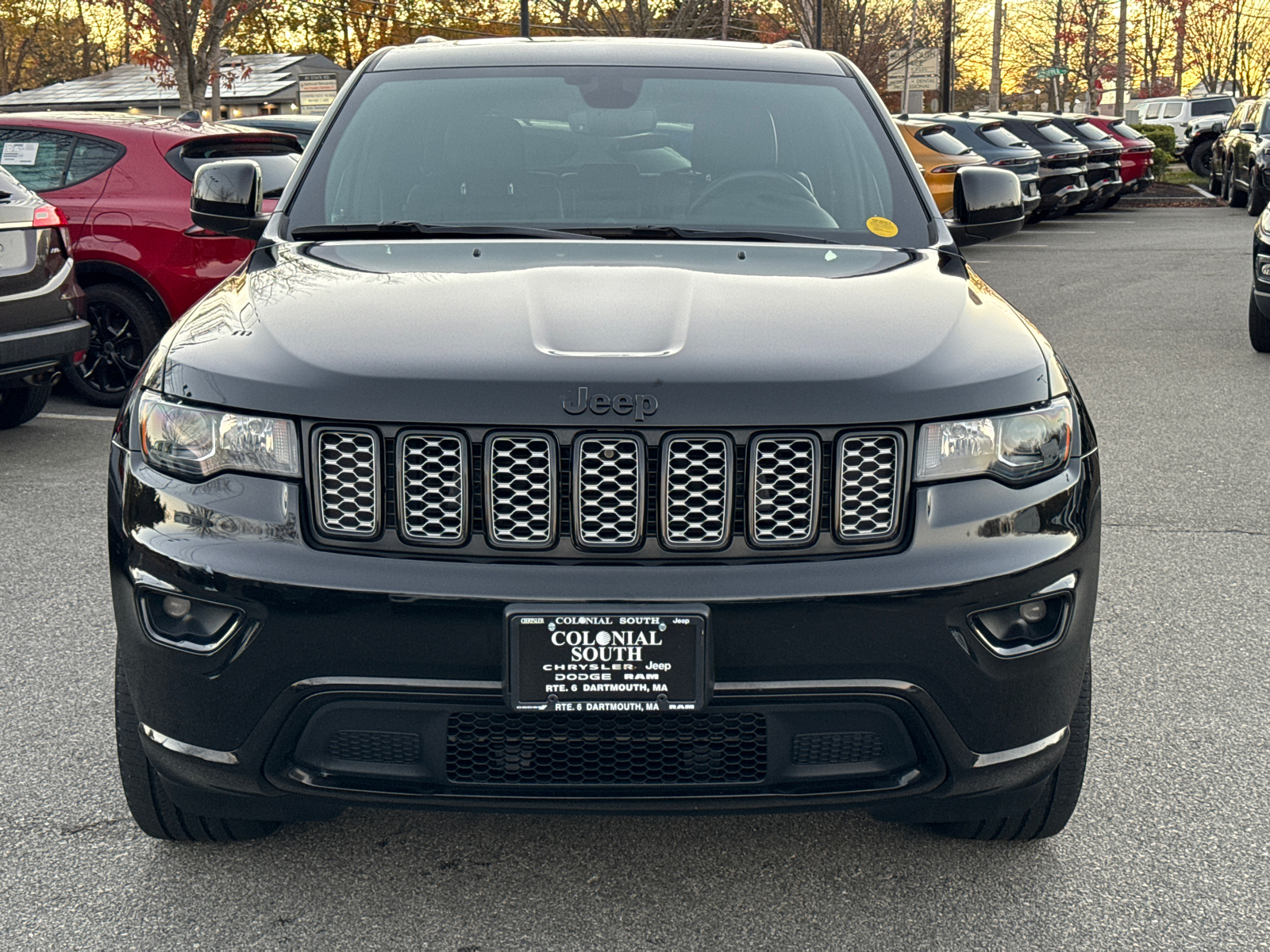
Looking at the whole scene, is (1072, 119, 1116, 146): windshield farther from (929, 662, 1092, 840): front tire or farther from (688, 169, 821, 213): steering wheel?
(929, 662, 1092, 840): front tire

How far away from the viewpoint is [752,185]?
3.81 meters

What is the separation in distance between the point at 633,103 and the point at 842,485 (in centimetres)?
182

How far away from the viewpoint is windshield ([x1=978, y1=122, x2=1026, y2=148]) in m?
20.0

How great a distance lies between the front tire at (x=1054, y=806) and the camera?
2898mm

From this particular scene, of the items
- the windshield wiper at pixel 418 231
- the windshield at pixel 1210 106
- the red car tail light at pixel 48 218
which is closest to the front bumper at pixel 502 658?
the windshield wiper at pixel 418 231

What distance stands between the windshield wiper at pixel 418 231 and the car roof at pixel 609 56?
2.38 feet

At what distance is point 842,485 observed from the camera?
250 cm

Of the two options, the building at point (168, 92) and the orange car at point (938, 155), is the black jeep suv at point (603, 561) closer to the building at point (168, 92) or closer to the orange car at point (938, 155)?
the orange car at point (938, 155)

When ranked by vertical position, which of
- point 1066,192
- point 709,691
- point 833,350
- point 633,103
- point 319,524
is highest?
point 633,103

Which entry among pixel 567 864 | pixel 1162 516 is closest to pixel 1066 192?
pixel 1162 516

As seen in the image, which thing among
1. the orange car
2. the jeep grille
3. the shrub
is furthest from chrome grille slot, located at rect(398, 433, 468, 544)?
the shrub

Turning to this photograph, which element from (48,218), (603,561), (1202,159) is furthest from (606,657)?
(1202,159)

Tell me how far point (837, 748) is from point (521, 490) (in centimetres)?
→ 70

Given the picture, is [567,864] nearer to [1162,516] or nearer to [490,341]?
[490,341]
